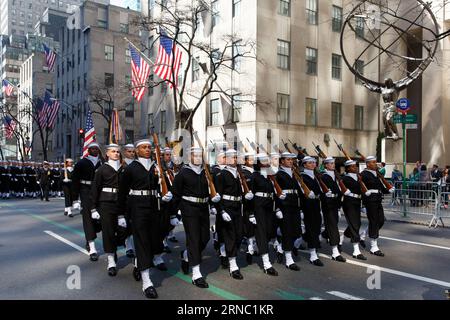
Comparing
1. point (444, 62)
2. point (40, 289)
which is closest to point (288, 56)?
point (444, 62)

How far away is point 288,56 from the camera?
95.6 feet

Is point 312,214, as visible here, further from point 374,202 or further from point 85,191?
point 85,191

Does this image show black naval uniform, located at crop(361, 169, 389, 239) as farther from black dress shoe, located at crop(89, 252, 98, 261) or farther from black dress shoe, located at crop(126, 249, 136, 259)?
black dress shoe, located at crop(89, 252, 98, 261)

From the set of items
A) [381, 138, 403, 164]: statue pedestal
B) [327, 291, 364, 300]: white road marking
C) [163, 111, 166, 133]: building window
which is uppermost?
[163, 111, 166, 133]: building window

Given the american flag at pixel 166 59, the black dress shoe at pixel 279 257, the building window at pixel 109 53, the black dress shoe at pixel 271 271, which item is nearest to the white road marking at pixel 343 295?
the black dress shoe at pixel 271 271

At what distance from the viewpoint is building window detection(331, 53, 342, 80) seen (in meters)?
32.0

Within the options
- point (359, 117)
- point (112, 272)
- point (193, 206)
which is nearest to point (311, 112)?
point (359, 117)

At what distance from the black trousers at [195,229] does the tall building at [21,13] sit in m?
126

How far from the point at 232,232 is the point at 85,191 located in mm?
3670

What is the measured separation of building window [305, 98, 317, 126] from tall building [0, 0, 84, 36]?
10681 centimetres

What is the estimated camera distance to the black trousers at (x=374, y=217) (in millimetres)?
8719

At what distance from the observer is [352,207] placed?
8.64 m

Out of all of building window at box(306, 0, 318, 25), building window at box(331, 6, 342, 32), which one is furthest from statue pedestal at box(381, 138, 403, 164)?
building window at box(331, 6, 342, 32)
